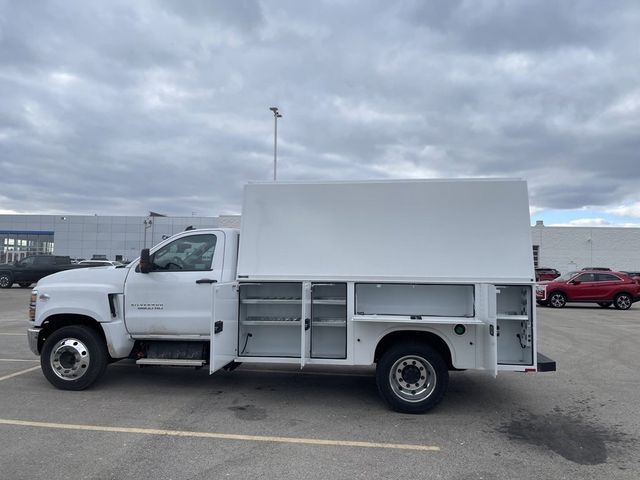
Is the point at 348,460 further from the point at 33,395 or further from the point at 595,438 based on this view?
the point at 33,395

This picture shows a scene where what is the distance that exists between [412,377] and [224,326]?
2.38m

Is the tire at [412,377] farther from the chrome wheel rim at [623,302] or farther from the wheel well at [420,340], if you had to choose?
the chrome wheel rim at [623,302]

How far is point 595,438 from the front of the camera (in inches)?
209

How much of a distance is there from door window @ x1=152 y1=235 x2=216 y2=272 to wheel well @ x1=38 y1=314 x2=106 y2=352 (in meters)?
1.19

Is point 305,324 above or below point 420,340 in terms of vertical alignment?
above

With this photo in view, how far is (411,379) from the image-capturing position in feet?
19.9

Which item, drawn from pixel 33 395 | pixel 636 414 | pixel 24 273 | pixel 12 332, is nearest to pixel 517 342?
pixel 636 414

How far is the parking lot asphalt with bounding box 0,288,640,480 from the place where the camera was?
4465mm

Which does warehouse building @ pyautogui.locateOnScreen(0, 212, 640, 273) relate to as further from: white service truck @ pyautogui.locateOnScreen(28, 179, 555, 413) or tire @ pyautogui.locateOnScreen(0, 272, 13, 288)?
white service truck @ pyautogui.locateOnScreen(28, 179, 555, 413)

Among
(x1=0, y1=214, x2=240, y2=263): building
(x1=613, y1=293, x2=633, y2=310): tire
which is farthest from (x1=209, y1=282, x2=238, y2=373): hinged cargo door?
(x1=0, y1=214, x2=240, y2=263): building

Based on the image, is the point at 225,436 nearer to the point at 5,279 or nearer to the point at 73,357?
the point at 73,357

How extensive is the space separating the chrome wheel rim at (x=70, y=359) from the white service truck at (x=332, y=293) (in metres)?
0.02

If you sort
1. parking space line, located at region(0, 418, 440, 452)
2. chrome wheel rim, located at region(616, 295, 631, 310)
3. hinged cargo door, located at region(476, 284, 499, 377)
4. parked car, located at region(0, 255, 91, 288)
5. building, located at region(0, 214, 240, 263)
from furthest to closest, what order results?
building, located at region(0, 214, 240, 263) < parked car, located at region(0, 255, 91, 288) < chrome wheel rim, located at region(616, 295, 631, 310) < hinged cargo door, located at region(476, 284, 499, 377) < parking space line, located at region(0, 418, 440, 452)

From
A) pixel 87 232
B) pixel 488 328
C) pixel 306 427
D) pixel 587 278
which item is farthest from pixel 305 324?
pixel 87 232
